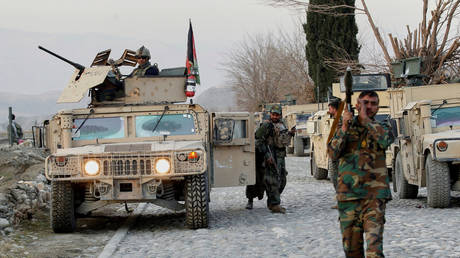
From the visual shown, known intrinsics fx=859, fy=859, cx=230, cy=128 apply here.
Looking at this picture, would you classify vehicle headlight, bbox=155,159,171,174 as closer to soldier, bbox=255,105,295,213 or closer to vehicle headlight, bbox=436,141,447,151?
soldier, bbox=255,105,295,213

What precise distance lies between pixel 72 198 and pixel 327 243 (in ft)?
11.2

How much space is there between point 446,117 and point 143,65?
15.0ft

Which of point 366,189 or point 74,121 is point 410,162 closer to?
point 74,121

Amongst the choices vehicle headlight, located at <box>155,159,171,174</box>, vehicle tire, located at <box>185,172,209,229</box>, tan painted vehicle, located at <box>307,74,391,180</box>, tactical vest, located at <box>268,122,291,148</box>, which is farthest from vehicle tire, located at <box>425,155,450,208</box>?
tan painted vehicle, located at <box>307,74,391,180</box>

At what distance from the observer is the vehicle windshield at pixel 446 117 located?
1255cm

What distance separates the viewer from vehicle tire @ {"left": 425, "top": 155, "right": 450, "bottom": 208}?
1143cm

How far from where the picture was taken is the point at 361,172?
20.7ft

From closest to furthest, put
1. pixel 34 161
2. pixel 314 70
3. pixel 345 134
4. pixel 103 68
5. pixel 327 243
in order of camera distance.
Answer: pixel 345 134 < pixel 327 243 < pixel 103 68 < pixel 34 161 < pixel 314 70

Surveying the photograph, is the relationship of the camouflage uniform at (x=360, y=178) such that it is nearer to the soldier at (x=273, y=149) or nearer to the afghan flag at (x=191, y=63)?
the soldier at (x=273, y=149)

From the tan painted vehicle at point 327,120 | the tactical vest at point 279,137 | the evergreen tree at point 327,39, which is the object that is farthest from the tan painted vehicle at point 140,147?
the evergreen tree at point 327,39

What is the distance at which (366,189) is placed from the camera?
6297 mm

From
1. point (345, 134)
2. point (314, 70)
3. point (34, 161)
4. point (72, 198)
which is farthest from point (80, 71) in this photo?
point (314, 70)

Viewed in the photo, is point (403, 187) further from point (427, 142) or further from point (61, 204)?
point (61, 204)

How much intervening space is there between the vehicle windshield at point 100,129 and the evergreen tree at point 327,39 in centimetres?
2499
